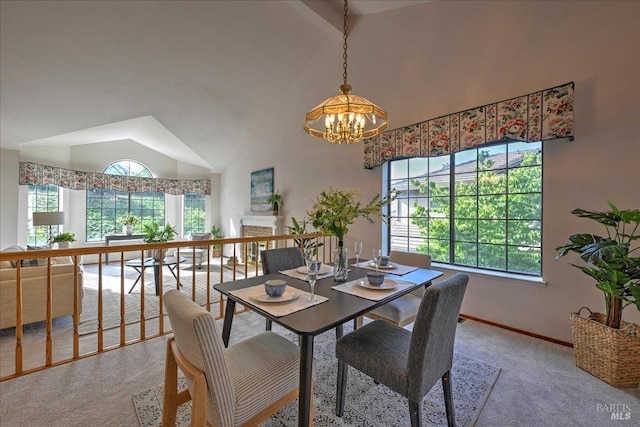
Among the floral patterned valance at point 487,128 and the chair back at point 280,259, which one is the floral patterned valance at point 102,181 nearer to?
the floral patterned valance at point 487,128

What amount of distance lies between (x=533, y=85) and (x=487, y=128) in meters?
0.51

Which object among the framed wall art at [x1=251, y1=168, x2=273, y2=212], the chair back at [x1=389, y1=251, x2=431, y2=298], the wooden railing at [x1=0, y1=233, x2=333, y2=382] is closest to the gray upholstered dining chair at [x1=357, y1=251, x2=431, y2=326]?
the chair back at [x1=389, y1=251, x2=431, y2=298]

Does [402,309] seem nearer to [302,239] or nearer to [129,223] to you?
[302,239]

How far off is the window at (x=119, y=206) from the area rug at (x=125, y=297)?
119cm

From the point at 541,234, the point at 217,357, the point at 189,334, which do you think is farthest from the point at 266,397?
the point at 541,234

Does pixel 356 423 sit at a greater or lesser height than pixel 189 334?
lesser

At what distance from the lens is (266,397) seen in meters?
1.17

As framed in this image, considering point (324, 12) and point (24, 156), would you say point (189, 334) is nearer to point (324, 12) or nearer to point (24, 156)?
point (324, 12)

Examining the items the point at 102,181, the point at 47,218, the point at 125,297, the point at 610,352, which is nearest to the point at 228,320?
the point at 610,352

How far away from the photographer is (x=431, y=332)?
1.19 m

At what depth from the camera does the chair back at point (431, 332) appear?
117cm

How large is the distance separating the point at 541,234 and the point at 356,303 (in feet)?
7.30

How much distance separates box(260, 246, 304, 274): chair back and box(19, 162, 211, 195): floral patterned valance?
5.93 metres

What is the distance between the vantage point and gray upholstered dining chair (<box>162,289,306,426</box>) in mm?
969
